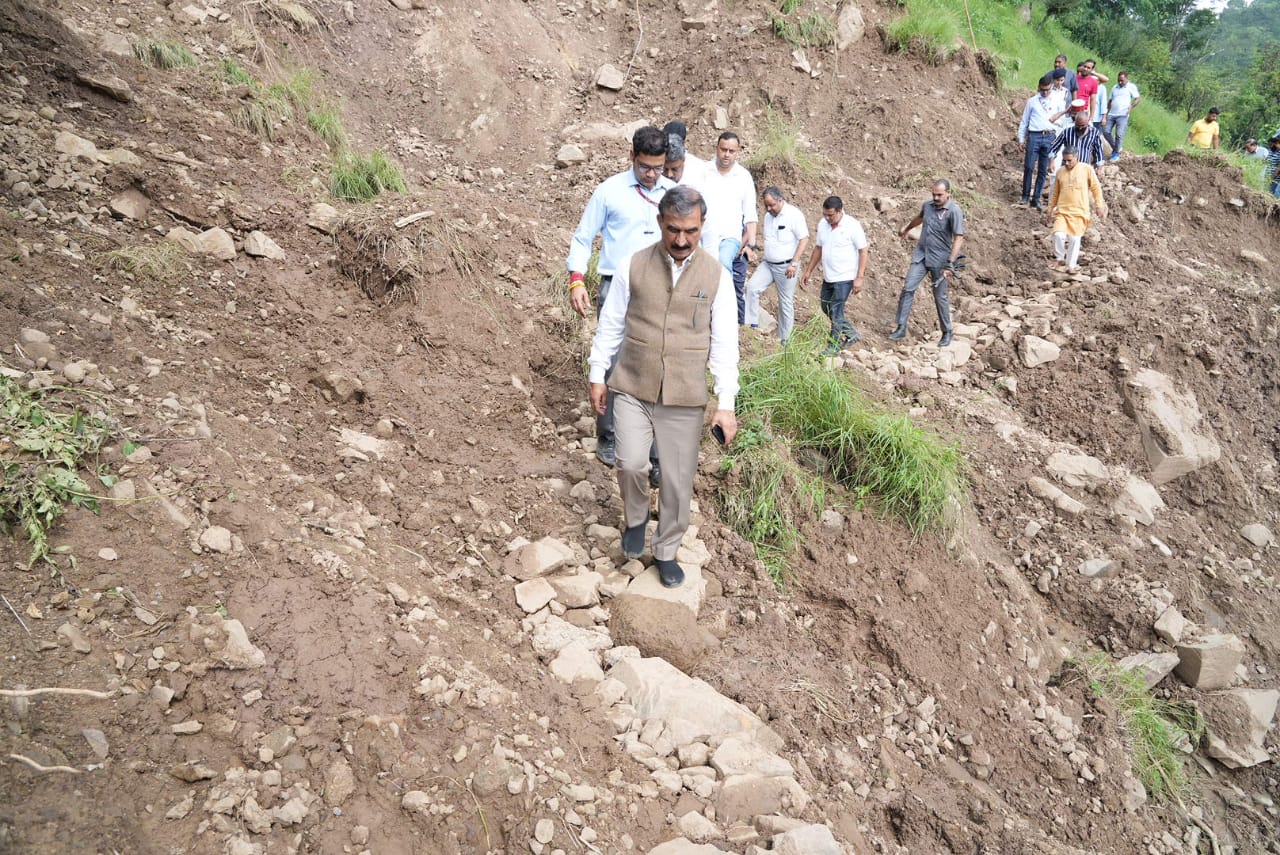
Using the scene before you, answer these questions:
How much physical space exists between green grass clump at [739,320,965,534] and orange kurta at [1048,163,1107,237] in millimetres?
4357

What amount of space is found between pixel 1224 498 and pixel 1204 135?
8.55 meters

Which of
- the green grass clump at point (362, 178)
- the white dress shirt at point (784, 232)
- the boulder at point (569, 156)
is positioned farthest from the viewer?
the boulder at point (569, 156)

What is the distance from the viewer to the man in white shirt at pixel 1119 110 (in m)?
12.3

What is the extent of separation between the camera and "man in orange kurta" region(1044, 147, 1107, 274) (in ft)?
25.1

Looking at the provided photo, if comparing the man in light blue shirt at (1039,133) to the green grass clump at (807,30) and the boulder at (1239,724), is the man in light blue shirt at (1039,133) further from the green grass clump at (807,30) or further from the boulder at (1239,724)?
the boulder at (1239,724)

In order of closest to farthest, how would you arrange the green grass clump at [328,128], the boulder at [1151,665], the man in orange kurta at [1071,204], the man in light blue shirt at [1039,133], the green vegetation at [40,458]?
1. the green vegetation at [40,458]
2. the boulder at [1151,665]
3. the green grass clump at [328,128]
4. the man in orange kurta at [1071,204]
5. the man in light blue shirt at [1039,133]

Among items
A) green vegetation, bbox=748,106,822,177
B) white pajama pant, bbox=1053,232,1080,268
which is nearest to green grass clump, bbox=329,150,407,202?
green vegetation, bbox=748,106,822,177

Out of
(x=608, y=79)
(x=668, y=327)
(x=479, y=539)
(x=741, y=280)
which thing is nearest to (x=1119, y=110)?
(x=608, y=79)

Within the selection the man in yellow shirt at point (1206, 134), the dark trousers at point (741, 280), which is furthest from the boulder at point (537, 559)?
the man in yellow shirt at point (1206, 134)

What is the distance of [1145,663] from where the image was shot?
494cm

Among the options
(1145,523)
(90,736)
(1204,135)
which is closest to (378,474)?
(90,736)

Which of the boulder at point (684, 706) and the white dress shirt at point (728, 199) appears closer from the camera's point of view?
the boulder at point (684, 706)

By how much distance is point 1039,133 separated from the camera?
934cm

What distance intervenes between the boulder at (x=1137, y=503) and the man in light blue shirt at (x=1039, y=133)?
15.6 ft
